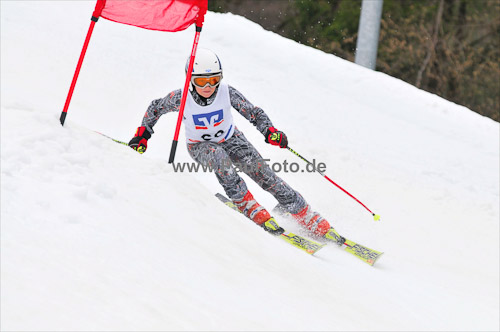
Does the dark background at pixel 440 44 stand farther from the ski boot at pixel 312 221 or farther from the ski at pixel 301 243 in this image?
the ski at pixel 301 243

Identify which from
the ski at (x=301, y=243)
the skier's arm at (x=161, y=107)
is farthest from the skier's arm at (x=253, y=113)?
the ski at (x=301, y=243)

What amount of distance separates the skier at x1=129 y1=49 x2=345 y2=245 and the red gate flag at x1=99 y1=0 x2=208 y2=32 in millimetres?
379

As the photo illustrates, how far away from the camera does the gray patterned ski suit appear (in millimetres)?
4309

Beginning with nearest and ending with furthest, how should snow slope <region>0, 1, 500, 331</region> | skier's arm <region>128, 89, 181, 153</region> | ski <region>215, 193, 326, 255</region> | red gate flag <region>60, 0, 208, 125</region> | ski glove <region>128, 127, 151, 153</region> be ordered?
snow slope <region>0, 1, 500, 331</region>
red gate flag <region>60, 0, 208, 125</region>
ski <region>215, 193, 326, 255</region>
ski glove <region>128, 127, 151, 153</region>
skier's arm <region>128, 89, 181, 153</region>

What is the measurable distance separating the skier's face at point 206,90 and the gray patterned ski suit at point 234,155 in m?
0.05

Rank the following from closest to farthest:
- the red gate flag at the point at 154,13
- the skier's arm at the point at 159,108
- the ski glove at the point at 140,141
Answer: the red gate flag at the point at 154,13, the ski glove at the point at 140,141, the skier's arm at the point at 159,108

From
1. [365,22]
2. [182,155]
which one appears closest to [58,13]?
[182,155]

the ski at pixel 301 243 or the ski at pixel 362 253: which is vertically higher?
the ski at pixel 301 243

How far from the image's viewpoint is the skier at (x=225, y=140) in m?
4.23

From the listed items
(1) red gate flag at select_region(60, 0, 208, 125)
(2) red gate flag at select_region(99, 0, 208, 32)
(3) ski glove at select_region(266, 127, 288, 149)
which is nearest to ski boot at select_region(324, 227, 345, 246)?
(3) ski glove at select_region(266, 127, 288, 149)

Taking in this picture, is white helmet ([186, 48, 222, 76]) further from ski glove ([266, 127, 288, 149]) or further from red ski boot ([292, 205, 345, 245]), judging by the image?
red ski boot ([292, 205, 345, 245])

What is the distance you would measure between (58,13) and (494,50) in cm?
1054

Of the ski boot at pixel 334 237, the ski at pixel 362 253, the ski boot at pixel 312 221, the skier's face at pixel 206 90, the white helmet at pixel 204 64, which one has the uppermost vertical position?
the white helmet at pixel 204 64

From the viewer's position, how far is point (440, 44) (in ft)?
47.1
